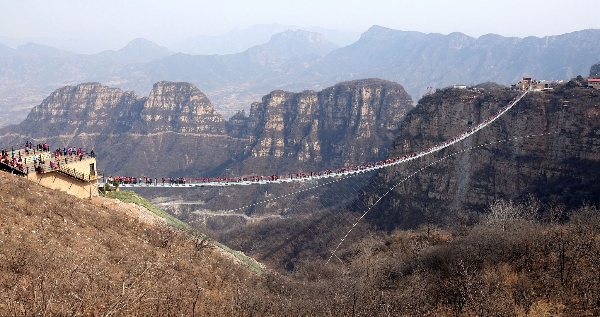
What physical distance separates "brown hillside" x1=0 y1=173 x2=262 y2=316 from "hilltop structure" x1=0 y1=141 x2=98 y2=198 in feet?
9.28

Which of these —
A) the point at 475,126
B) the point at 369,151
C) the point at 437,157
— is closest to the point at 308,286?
the point at 437,157

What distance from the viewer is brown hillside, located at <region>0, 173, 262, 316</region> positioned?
41.3 ft

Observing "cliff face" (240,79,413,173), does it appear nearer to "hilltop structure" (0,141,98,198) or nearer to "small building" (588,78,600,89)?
"small building" (588,78,600,89)

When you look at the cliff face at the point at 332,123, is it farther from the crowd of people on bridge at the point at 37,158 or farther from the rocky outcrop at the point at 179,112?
the crowd of people on bridge at the point at 37,158

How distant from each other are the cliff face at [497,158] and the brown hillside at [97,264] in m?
33.3

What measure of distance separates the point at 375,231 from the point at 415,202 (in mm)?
7988

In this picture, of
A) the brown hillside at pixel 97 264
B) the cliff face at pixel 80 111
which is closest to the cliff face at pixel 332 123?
the cliff face at pixel 80 111

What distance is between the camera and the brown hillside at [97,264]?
496 inches

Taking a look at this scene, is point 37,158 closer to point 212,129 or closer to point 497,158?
point 497,158

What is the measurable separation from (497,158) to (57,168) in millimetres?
49025

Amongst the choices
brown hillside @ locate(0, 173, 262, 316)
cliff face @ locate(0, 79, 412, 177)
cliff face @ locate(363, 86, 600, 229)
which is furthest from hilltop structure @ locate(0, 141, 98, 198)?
cliff face @ locate(0, 79, 412, 177)

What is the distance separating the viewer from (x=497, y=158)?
55.4m

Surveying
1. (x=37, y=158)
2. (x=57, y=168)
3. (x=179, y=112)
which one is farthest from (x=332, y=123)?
(x=57, y=168)

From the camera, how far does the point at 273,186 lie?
116 metres
